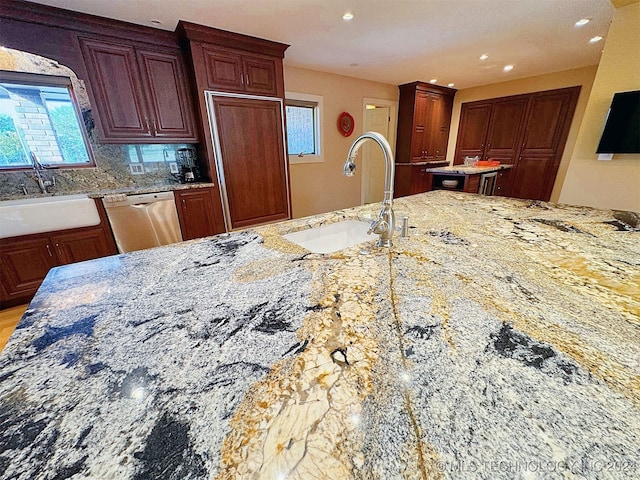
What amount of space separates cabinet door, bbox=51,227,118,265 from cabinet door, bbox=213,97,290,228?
3.92ft

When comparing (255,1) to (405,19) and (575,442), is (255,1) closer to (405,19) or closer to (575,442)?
(405,19)

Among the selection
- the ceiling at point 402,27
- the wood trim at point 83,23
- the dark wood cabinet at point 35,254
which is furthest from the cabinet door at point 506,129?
the dark wood cabinet at point 35,254

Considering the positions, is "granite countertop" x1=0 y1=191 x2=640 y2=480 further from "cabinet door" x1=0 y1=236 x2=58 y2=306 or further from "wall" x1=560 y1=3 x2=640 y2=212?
"wall" x1=560 y1=3 x2=640 y2=212

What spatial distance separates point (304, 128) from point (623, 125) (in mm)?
3455

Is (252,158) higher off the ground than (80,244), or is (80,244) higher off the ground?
(252,158)

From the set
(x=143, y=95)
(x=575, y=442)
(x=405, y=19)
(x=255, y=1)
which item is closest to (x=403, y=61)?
(x=405, y=19)

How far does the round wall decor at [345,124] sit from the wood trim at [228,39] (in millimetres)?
1518

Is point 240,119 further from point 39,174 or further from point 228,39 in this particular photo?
point 39,174

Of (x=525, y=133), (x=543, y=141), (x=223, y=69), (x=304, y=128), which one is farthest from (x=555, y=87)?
(x=223, y=69)

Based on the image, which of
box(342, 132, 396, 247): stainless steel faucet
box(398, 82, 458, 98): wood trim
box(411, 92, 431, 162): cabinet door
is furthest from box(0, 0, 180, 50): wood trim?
box(411, 92, 431, 162): cabinet door

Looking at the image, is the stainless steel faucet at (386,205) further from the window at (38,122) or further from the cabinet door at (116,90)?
the window at (38,122)

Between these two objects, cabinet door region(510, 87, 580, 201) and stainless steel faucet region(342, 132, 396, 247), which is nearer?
stainless steel faucet region(342, 132, 396, 247)

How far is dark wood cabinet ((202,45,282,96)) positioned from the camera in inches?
98.4

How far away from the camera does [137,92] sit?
2.43 m
